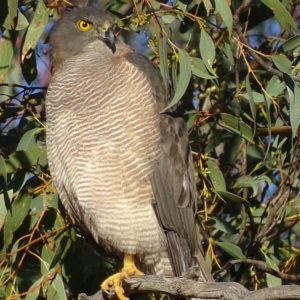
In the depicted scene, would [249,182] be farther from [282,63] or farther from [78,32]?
[78,32]

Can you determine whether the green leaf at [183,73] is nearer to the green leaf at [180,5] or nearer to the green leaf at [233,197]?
the green leaf at [180,5]

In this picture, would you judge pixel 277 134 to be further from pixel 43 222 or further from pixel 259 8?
pixel 43 222

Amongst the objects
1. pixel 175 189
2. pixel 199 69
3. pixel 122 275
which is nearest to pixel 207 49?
pixel 199 69

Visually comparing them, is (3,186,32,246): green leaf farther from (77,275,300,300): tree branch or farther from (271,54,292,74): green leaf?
(271,54,292,74): green leaf

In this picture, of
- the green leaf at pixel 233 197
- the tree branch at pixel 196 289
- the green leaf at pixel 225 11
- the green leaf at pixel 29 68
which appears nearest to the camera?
the tree branch at pixel 196 289

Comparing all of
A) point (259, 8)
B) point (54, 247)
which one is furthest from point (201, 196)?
point (259, 8)

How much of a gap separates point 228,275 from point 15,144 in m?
1.41

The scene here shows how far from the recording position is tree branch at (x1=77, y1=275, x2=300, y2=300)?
336cm

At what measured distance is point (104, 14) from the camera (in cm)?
487

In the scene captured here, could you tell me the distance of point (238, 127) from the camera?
476 cm

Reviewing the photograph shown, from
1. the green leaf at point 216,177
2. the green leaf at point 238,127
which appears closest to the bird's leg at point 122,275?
the green leaf at point 216,177

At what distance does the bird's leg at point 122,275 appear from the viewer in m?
4.54

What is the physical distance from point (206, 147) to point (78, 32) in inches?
37.6

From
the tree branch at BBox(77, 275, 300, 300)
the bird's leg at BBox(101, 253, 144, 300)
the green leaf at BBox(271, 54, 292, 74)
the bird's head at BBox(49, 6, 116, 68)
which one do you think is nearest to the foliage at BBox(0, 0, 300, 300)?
the green leaf at BBox(271, 54, 292, 74)
